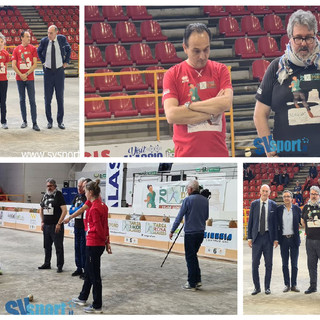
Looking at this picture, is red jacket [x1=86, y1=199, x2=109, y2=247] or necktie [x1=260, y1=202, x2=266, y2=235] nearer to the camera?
red jacket [x1=86, y1=199, x2=109, y2=247]

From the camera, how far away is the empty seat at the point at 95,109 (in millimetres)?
5957

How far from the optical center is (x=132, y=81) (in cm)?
628

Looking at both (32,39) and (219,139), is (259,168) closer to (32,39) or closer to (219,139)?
(32,39)

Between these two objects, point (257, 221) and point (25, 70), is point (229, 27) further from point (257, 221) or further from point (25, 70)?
point (25, 70)

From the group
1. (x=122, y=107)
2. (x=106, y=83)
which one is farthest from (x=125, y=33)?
(x=122, y=107)

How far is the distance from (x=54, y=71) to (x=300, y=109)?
3526mm

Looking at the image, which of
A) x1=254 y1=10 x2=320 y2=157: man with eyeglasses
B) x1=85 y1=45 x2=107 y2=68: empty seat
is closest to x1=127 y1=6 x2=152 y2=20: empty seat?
x1=85 y1=45 x2=107 y2=68: empty seat

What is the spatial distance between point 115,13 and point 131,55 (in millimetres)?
581

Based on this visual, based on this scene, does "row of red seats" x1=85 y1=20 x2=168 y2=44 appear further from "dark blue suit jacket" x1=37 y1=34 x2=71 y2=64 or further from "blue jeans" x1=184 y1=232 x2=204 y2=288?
"blue jeans" x1=184 y1=232 x2=204 y2=288

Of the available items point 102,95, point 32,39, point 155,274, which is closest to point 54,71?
point 102,95

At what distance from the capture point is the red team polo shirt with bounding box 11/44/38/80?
6715mm

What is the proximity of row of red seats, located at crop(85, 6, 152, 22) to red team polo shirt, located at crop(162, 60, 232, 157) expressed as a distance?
221 centimetres

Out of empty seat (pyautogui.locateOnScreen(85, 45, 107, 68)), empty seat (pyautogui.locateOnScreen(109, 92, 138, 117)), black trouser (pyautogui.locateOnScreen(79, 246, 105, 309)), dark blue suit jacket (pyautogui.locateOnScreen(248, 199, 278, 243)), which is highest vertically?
empty seat (pyautogui.locateOnScreen(85, 45, 107, 68))

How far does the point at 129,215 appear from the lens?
10031 mm
